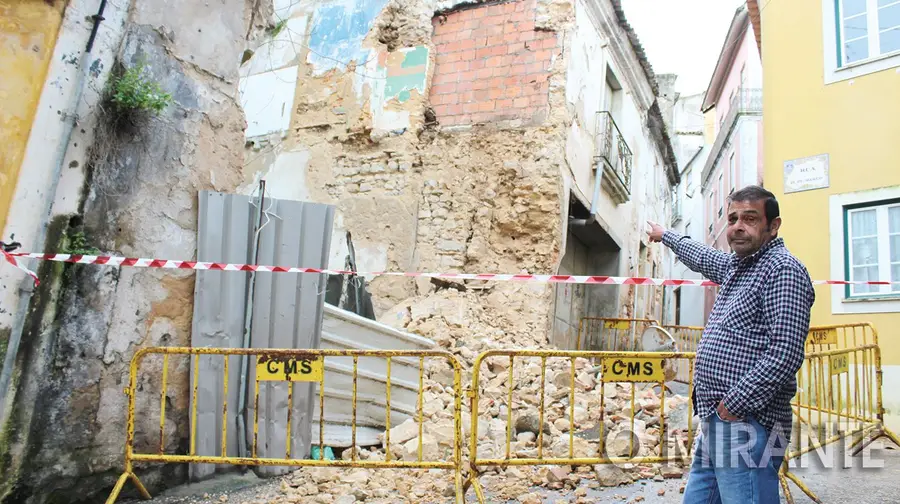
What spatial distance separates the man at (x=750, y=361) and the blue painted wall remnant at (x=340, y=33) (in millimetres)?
9440

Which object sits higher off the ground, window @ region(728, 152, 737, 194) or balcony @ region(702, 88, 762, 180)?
balcony @ region(702, 88, 762, 180)

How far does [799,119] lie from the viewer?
9117mm

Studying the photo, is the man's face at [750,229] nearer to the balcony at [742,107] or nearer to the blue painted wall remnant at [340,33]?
the blue painted wall remnant at [340,33]

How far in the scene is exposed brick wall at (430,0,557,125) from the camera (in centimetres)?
988

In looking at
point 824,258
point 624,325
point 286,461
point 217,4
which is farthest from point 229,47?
point 624,325

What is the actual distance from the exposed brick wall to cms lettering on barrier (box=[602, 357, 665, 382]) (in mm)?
6340

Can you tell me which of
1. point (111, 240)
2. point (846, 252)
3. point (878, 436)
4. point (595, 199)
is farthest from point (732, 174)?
point (111, 240)

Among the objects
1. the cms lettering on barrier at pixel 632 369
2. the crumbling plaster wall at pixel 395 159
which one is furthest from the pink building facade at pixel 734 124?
the cms lettering on barrier at pixel 632 369

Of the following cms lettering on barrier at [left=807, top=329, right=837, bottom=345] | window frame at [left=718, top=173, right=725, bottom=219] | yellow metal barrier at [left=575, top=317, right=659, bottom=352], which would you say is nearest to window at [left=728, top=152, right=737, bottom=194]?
window frame at [left=718, top=173, right=725, bottom=219]

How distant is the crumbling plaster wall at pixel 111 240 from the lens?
3.72 metres

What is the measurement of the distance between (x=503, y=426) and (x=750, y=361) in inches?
150

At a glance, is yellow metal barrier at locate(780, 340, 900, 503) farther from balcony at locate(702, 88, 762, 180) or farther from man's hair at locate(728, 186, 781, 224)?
balcony at locate(702, 88, 762, 180)

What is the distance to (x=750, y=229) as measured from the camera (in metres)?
2.51

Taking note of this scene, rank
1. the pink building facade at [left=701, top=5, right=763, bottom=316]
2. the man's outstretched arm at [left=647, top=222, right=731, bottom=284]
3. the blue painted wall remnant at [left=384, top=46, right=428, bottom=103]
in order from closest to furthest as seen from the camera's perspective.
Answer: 1. the man's outstretched arm at [left=647, top=222, right=731, bottom=284]
2. the blue painted wall remnant at [left=384, top=46, right=428, bottom=103]
3. the pink building facade at [left=701, top=5, right=763, bottom=316]
